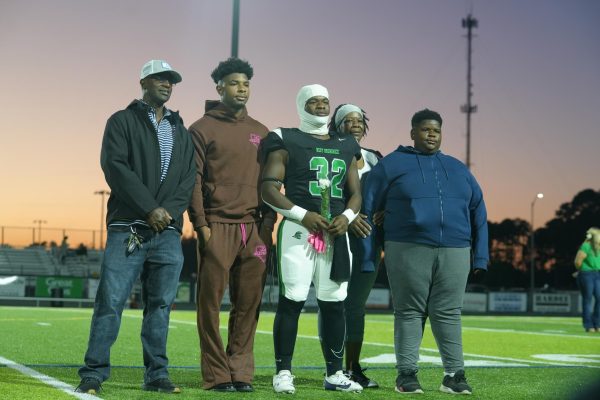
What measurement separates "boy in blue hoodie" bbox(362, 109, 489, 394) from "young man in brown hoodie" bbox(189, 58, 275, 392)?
2.67ft

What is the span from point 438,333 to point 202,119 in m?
2.16

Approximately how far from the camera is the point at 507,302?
49.6 meters

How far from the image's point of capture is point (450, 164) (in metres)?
6.76

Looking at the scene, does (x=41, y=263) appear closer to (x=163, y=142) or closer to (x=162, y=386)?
(x=163, y=142)

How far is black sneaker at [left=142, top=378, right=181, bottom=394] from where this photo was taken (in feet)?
19.6

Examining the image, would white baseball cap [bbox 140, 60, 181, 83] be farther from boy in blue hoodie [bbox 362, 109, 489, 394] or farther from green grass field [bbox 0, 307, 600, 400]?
green grass field [bbox 0, 307, 600, 400]

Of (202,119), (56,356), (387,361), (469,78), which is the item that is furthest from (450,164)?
(469,78)

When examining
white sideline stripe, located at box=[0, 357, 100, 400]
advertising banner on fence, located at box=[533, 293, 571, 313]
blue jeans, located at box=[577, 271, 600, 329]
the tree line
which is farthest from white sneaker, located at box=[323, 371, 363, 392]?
the tree line

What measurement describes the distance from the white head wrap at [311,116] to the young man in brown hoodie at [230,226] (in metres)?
0.33

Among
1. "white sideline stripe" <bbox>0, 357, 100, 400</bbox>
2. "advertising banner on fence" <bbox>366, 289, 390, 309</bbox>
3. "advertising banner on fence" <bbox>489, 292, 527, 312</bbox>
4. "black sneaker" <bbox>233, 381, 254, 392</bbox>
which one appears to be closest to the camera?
"white sideline stripe" <bbox>0, 357, 100, 400</bbox>

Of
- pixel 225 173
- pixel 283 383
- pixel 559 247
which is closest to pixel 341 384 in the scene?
pixel 283 383

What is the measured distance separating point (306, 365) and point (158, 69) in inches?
142

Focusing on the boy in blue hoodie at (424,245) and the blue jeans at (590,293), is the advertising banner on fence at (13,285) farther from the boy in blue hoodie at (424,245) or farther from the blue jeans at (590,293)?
the boy in blue hoodie at (424,245)

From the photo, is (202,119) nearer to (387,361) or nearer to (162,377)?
(162,377)
